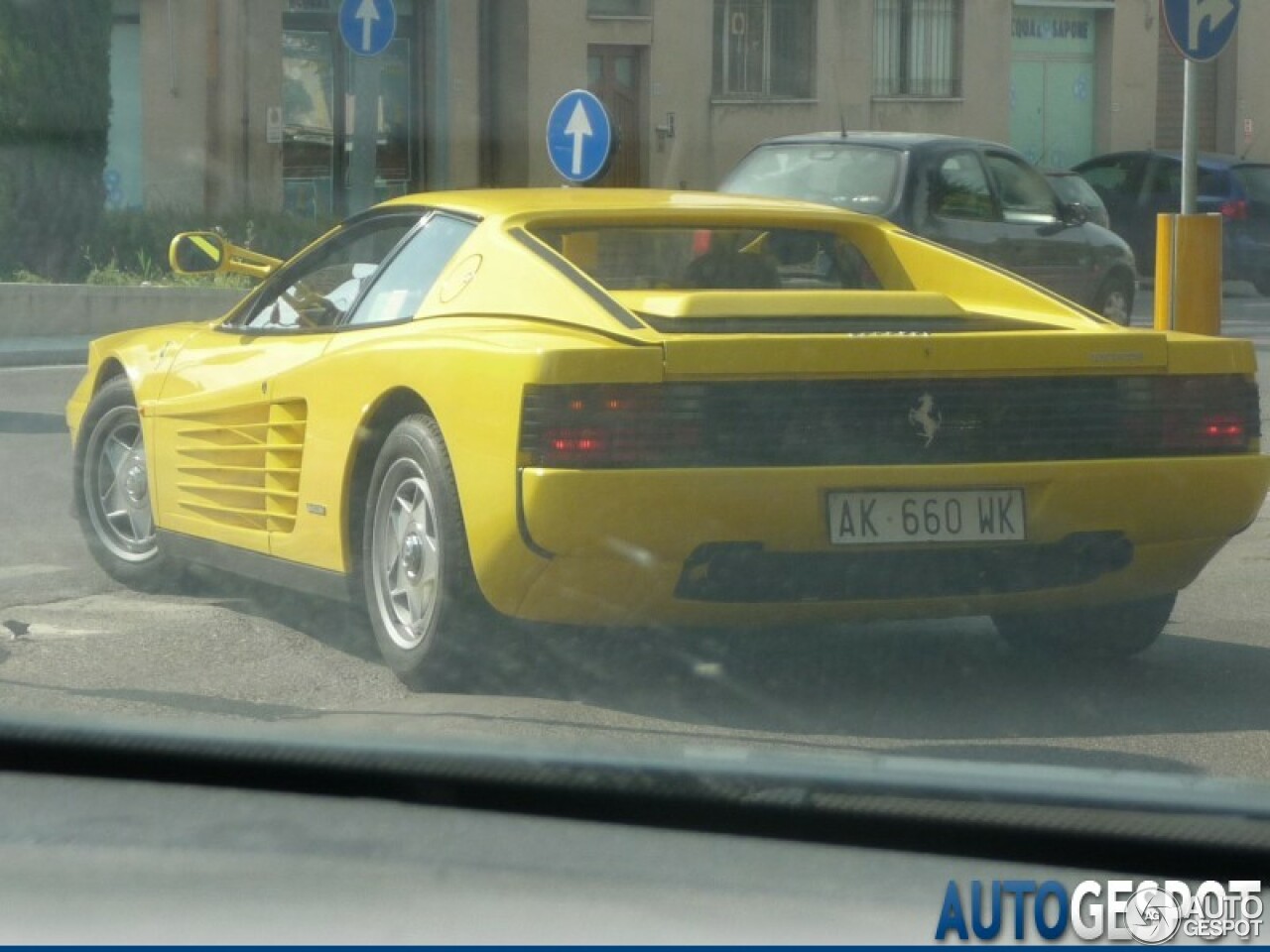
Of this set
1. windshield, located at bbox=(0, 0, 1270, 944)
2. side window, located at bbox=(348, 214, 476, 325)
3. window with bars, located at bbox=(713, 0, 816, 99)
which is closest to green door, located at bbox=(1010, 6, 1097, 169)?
window with bars, located at bbox=(713, 0, 816, 99)

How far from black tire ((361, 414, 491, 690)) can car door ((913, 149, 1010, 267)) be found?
9250 millimetres

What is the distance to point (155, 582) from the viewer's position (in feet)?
24.0

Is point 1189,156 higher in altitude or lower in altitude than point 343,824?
higher

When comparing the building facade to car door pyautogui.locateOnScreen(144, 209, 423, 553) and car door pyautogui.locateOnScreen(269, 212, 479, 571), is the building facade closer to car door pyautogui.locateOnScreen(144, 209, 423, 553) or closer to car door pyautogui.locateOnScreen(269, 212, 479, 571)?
car door pyautogui.locateOnScreen(144, 209, 423, 553)

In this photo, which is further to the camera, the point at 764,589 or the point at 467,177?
the point at 467,177

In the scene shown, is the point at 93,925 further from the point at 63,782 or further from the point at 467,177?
the point at 467,177

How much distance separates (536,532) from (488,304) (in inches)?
34.6

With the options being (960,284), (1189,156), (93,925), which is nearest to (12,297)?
(1189,156)

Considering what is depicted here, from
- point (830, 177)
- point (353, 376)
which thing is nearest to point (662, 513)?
point (353, 376)

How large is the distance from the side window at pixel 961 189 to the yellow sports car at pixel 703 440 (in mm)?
8417

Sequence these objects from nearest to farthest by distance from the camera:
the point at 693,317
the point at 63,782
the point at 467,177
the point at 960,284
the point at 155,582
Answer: the point at 63,782 → the point at 693,317 → the point at 960,284 → the point at 155,582 → the point at 467,177

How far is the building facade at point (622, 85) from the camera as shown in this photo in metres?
25.8

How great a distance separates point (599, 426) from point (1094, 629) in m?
1.73

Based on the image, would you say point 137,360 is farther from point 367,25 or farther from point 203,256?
point 367,25
